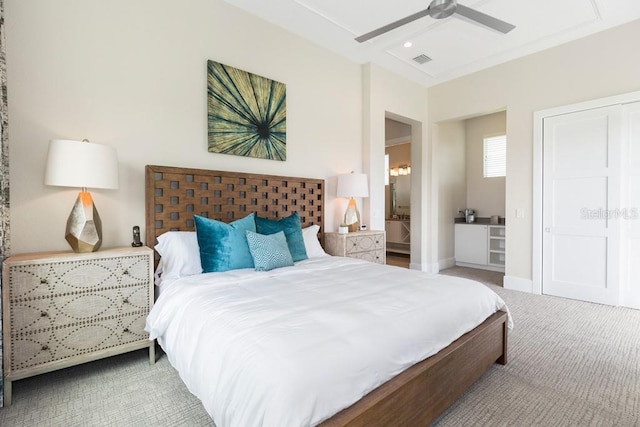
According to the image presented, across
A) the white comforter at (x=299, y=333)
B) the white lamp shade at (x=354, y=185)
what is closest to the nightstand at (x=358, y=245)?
the white lamp shade at (x=354, y=185)

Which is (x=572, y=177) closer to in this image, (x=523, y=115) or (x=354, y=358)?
(x=523, y=115)

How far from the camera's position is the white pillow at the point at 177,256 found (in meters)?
2.47

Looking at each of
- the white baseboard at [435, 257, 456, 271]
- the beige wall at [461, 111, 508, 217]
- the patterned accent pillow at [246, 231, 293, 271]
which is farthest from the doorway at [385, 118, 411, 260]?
the patterned accent pillow at [246, 231, 293, 271]

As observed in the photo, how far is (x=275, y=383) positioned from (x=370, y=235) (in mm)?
3041

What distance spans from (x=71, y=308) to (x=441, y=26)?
4328 mm

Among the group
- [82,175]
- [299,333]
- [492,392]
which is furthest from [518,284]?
[82,175]

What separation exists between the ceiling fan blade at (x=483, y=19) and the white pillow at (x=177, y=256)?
2.73 meters

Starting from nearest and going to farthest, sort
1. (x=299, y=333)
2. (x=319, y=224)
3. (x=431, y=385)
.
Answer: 1. (x=299, y=333)
2. (x=431, y=385)
3. (x=319, y=224)

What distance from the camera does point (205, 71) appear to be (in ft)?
9.98

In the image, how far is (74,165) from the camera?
2098mm

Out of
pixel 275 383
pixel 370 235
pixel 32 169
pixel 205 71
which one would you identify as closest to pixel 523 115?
pixel 370 235

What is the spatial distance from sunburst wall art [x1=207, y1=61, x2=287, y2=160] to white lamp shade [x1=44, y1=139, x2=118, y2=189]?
1.05 m

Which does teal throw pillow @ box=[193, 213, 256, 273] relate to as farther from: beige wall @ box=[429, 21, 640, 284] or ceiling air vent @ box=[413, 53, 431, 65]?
beige wall @ box=[429, 21, 640, 284]

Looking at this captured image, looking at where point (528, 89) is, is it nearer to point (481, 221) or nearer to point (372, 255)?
point (481, 221)
